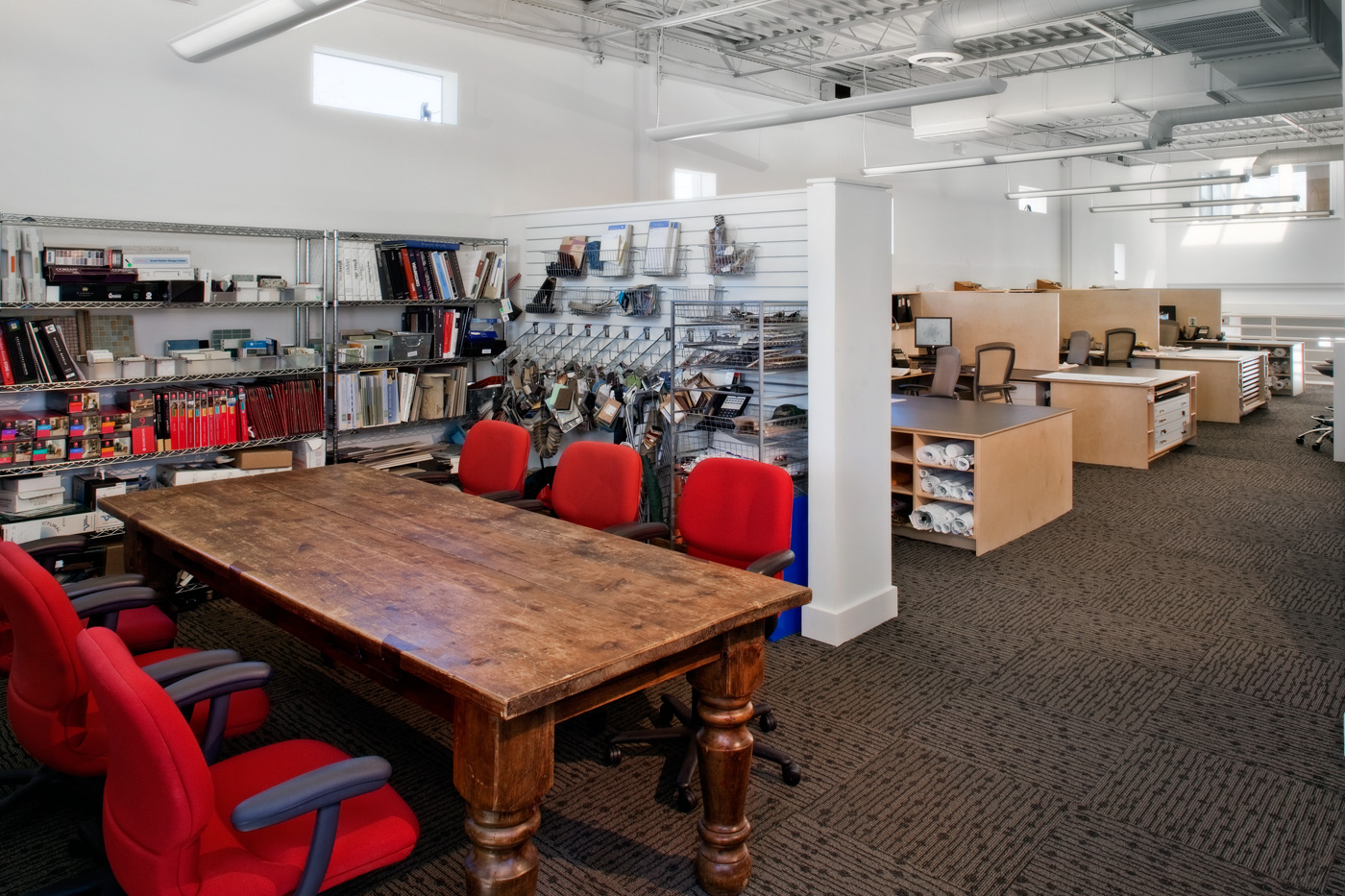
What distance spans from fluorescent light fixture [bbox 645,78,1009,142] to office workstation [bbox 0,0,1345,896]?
0.07 m

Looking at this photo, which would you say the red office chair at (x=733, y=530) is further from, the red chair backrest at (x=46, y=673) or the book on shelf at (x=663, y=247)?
the book on shelf at (x=663, y=247)

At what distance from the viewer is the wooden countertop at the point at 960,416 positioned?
550cm

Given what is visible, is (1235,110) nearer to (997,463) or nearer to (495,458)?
(997,463)

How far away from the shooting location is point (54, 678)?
2127 millimetres

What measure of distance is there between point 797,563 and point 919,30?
5805 millimetres

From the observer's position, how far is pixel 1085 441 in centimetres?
824

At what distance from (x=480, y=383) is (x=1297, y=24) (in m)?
6.22

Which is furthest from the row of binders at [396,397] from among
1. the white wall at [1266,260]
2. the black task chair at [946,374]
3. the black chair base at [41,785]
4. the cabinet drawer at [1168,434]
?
the white wall at [1266,260]

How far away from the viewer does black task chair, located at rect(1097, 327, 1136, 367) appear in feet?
34.3

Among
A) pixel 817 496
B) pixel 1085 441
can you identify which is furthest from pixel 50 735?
pixel 1085 441

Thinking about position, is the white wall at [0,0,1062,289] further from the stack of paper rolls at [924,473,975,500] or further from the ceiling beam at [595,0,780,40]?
the stack of paper rolls at [924,473,975,500]

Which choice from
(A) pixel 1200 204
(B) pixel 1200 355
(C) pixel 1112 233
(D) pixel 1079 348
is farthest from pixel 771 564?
(C) pixel 1112 233

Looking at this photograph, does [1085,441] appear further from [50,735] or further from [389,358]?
[50,735]

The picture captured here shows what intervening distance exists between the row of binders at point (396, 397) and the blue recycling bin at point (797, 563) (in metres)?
2.58
